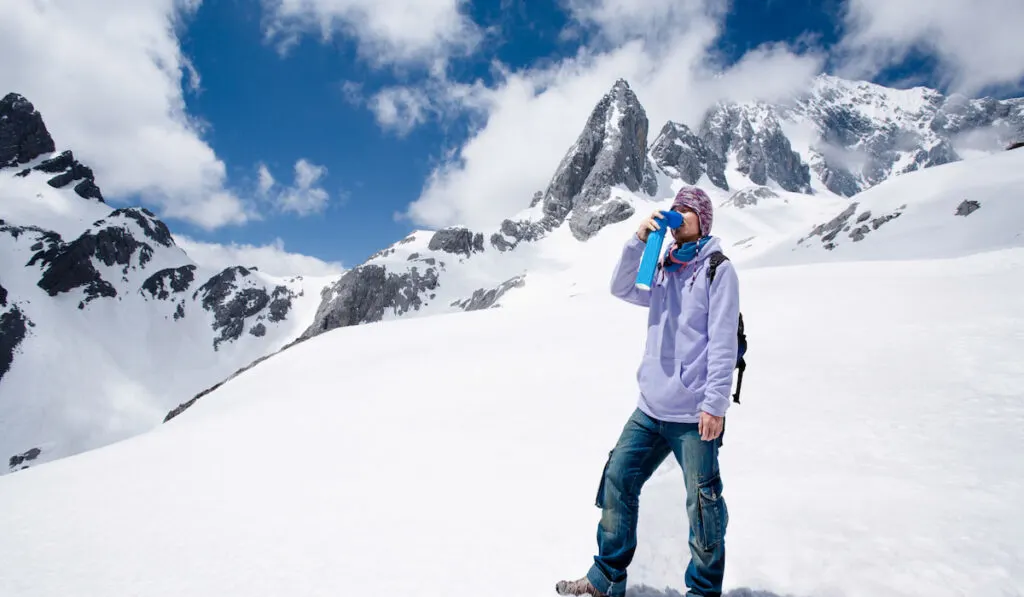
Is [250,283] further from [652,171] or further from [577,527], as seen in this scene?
[577,527]

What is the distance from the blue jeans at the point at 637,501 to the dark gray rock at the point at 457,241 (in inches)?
6343

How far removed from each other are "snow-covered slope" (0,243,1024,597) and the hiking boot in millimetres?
220

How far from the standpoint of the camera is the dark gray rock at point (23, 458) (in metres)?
81.9

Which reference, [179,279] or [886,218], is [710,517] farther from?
[179,279]

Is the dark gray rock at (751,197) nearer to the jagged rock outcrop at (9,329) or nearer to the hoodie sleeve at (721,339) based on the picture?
the hoodie sleeve at (721,339)

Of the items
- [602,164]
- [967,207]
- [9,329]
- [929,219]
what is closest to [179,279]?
[9,329]

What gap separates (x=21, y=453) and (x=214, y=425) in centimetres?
11664

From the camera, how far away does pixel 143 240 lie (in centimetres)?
15125

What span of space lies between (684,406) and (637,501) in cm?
80

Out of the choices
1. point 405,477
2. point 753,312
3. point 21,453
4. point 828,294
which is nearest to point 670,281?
point 405,477

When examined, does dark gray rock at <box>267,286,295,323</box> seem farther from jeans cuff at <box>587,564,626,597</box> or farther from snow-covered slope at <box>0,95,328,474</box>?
jeans cuff at <box>587,564,626,597</box>

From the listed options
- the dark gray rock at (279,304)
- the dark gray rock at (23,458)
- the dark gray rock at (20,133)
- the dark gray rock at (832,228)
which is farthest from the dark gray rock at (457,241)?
the dark gray rock at (20,133)

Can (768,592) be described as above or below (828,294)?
below

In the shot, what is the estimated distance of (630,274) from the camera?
12.2ft
